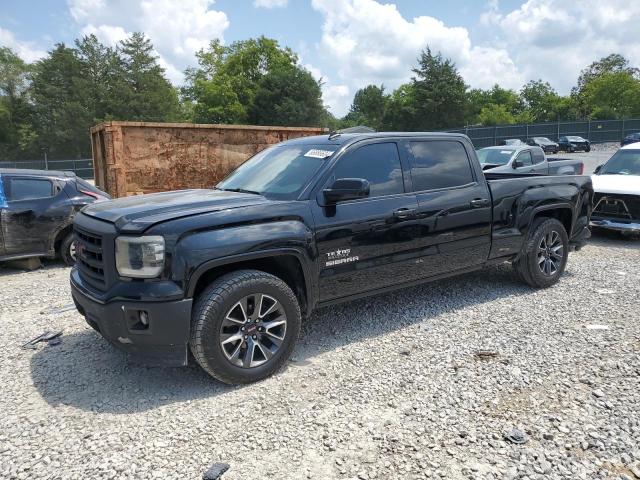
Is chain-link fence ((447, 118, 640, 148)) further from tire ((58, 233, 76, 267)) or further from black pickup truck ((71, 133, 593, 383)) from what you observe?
tire ((58, 233, 76, 267))

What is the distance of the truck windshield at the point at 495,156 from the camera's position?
1238 centimetres

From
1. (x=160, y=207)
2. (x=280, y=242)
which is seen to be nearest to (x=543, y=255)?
(x=280, y=242)

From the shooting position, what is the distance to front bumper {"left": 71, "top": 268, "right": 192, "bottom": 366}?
10.4 ft

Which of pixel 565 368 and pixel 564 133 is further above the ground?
pixel 564 133

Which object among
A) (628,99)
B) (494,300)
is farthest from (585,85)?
(494,300)

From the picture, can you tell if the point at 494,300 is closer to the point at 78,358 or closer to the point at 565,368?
the point at 565,368

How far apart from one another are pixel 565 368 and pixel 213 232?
2913 mm

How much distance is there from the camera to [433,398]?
334 centimetres

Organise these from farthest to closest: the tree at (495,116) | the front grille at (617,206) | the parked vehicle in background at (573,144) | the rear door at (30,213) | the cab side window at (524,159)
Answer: the tree at (495,116), the parked vehicle in background at (573,144), the cab side window at (524,159), the front grille at (617,206), the rear door at (30,213)

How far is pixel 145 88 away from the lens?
56.7 meters

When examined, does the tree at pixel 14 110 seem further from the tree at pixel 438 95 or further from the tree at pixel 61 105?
the tree at pixel 438 95

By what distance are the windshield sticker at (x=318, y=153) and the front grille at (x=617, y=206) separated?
6.47 metres

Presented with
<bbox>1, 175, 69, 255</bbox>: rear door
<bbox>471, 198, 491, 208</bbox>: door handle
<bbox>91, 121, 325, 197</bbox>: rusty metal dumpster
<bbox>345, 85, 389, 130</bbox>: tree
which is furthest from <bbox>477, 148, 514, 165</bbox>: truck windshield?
<bbox>345, 85, 389, 130</bbox>: tree

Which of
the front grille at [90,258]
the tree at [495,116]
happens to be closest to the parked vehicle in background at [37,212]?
the front grille at [90,258]
